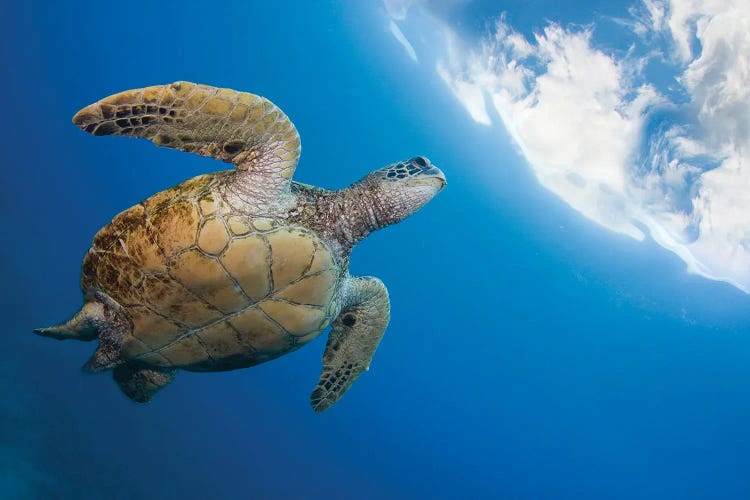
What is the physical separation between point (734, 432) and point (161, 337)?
3463 cm

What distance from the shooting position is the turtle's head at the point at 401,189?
3.69 meters

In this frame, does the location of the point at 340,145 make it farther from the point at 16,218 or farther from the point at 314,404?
the point at 314,404

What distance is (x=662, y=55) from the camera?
11.8m

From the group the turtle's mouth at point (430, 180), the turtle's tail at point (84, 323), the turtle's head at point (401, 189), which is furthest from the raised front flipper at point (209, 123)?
the turtle's tail at point (84, 323)

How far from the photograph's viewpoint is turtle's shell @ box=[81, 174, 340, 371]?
9.84ft

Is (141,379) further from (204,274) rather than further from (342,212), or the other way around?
(342,212)

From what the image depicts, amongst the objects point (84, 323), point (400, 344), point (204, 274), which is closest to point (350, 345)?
point (204, 274)

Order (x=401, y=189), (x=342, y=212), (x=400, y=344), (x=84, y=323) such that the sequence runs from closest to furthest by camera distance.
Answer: (x=84, y=323), (x=342, y=212), (x=401, y=189), (x=400, y=344)

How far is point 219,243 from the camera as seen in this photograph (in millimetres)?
2984

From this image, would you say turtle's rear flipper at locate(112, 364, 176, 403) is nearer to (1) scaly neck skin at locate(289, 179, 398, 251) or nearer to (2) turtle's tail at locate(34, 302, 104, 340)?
(2) turtle's tail at locate(34, 302, 104, 340)

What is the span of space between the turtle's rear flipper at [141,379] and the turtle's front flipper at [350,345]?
59.3 inches

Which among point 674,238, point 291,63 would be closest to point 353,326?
point 674,238

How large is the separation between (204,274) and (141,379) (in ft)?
6.27

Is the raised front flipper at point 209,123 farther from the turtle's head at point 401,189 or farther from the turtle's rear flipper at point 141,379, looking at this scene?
the turtle's rear flipper at point 141,379
